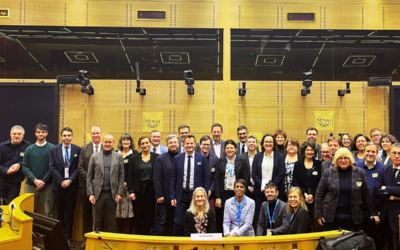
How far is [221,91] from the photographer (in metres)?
7.54

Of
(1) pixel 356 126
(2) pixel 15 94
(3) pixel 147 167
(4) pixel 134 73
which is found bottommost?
(3) pixel 147 167

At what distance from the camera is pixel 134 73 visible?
24.6 feet

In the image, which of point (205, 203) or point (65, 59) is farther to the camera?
point (65, 59)

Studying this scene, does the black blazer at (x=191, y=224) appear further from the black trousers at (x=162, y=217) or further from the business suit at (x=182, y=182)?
the black trousers at (x=162, y=217)

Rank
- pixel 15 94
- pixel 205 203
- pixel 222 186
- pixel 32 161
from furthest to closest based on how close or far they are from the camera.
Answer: pixel 15 94 → pixel 32 161 → pixel 222 186 → pixel 205 203

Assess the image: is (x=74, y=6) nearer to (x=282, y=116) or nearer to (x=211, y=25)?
(x=211, y=25)

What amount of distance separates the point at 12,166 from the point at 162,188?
7.92ft

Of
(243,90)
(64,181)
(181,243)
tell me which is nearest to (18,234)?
(181,243)

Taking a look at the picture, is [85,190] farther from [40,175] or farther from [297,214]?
[297,214]

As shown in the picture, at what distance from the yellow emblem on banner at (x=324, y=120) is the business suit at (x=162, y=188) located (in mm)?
3480

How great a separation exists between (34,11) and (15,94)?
174 cm

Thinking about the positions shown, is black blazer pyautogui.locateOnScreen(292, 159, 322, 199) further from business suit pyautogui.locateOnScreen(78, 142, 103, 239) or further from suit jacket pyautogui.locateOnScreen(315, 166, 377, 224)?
business suit pyautogui.locateOnScreen(78, 142, 103, 239)

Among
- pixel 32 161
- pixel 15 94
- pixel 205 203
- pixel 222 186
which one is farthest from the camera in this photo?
pixel 15 94

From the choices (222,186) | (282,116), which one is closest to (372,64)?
(282,116)
